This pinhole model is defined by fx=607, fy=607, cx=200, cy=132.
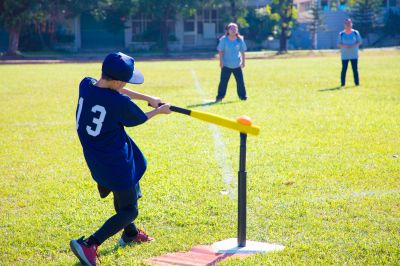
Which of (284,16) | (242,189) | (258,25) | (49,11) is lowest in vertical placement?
(242,189)

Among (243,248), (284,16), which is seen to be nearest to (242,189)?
(243,248)

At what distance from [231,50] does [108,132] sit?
1115 centimetres

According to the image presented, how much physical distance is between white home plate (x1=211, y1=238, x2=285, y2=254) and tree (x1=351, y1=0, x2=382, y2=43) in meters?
54.2

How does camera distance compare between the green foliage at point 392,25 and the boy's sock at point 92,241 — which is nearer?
the boy's sock at point 92,241

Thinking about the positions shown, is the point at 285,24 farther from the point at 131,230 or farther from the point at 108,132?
the point at 108,132

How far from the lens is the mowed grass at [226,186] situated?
16.3ft

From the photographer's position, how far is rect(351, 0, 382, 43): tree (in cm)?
5578

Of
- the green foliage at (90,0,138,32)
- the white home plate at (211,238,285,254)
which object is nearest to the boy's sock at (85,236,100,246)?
the white home plate at (211,238,285,254)

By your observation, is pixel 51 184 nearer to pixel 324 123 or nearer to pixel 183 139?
pixel 183 139

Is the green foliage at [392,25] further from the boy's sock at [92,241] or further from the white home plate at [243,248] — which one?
the boy's sock at [92,241]

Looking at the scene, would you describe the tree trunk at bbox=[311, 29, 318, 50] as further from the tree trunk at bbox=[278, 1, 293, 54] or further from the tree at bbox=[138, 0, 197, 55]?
the tree at bbox=[138, 0, 197, 55]

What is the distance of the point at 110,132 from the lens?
4477 mm

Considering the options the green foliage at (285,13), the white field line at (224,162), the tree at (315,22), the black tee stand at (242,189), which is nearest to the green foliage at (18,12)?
A: the green foliage at (285,13)

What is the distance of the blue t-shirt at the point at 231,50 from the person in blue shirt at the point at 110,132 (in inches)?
427
